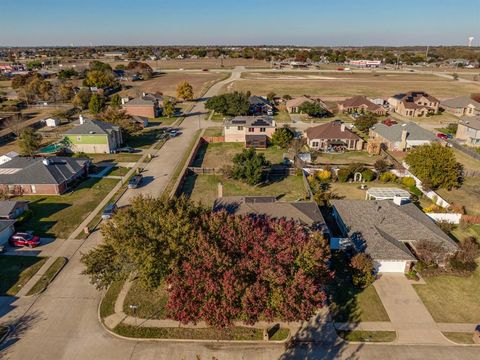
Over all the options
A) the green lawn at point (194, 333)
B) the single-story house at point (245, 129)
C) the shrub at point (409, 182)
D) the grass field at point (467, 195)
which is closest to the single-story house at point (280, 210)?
the green lawn at point (194, 333)

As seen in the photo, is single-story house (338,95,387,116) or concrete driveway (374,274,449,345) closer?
concrete driveway (374,274,449,345)

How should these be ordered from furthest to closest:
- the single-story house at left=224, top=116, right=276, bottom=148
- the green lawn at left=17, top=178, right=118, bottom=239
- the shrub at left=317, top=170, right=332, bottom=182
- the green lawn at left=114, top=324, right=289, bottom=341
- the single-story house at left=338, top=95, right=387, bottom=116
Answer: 1. the single-story house at left=338, top=95, right=387, bottom=116
2. the single-story house at left=224, top=116, right=276, bottom=148
3. the shrub at left=317, top=170, right=332, bottom=182
4. the green lawn at left=17, top=178, right=118, bottom=239
5. the green lawn at left=114, top=324, right=289, bottom=341

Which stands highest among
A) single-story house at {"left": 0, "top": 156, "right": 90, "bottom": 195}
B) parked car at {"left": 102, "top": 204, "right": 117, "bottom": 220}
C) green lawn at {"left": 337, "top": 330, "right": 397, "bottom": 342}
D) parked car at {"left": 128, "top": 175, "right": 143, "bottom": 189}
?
single-story house at {"left": 0, "top": 156, "right": 90, "bottom": 195}

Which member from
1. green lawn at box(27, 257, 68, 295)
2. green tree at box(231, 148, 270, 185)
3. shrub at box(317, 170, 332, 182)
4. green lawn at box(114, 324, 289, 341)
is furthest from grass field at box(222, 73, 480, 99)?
green lawn at box(114, 324, 289, 341)

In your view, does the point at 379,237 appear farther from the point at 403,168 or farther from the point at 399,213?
the point at 403,168

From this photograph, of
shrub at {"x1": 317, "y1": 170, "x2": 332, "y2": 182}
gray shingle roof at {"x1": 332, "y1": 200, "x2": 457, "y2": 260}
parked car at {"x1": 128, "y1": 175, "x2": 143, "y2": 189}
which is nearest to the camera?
gray shingle roof at {"x1": 332, "y1": 200, "x2": 457, "y2": 260}

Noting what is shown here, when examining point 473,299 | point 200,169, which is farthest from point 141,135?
point 473,299

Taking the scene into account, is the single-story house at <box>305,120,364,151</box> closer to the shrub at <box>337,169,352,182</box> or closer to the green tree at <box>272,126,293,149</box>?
the green tree at <box>272,126,293,149</box>

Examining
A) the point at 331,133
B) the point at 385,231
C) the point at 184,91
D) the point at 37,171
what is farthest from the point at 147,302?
the point at 184,91
